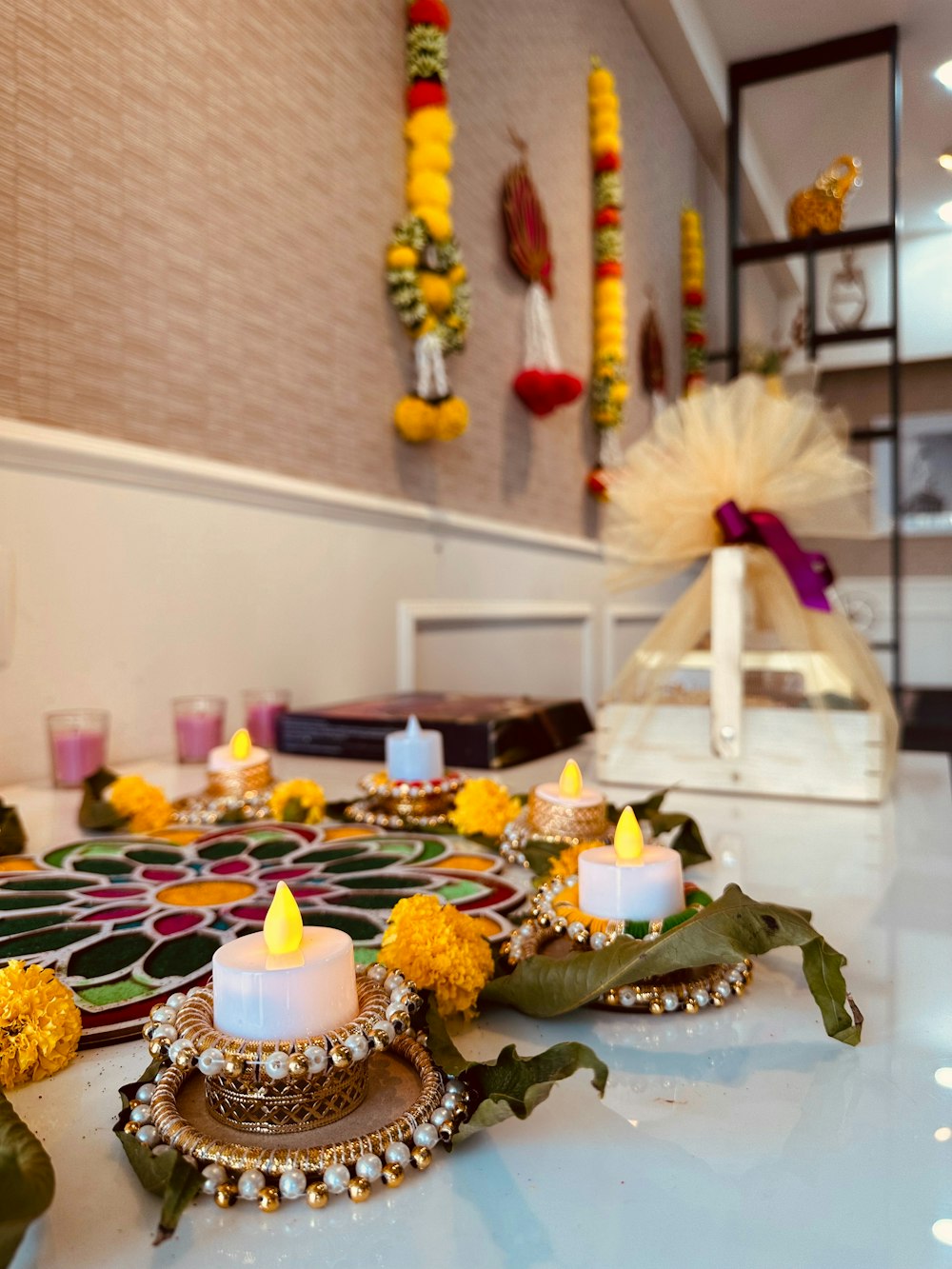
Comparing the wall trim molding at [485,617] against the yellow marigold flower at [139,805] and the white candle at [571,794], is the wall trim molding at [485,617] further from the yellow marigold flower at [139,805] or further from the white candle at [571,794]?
the white candle at [571,794]

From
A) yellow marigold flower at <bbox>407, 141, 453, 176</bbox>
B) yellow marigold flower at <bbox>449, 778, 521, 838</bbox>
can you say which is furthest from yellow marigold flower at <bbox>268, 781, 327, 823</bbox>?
yellow marigold flower at <bbox>407, 141, 453, 176</bbox>

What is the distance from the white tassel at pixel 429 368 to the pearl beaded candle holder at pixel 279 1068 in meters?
1.52

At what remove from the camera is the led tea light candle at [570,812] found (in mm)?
663

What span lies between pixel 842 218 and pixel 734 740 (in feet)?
9.96

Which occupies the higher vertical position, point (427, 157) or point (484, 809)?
point (427, 157)

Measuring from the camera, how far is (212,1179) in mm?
287

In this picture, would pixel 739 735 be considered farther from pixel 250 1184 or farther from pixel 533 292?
pixel 533 292

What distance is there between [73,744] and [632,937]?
28.2 inches

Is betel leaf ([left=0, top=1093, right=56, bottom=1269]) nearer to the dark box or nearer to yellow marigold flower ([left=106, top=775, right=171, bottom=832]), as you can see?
yellow marigold flower ([left=106, top=775, right=171, bottom=832])

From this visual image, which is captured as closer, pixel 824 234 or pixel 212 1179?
pixel 212 1179

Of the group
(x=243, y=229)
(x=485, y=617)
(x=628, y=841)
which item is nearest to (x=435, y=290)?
(x=243, y=229)

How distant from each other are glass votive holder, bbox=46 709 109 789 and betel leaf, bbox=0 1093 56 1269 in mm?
749

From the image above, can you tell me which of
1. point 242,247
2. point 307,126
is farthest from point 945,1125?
point 307,126

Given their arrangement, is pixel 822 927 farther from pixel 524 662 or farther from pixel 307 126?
pixel 524 662
